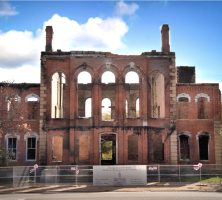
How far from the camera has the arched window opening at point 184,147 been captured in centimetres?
3600

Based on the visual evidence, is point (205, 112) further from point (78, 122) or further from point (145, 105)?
point (78, 122)

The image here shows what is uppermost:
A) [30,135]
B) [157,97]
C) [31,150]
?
[157,97]

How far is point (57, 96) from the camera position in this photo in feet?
125

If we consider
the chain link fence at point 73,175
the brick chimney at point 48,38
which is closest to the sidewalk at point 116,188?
the chain link fence at point 73,175

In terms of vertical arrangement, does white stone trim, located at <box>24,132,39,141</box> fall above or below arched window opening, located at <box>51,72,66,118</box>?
below

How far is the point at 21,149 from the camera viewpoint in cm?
3544

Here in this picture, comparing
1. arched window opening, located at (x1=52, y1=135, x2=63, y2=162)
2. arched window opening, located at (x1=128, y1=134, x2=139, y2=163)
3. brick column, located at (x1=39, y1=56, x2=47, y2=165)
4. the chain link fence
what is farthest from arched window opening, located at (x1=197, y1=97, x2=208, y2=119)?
brick column, located at (x1=39, y1=56, x2=47, y2=165)

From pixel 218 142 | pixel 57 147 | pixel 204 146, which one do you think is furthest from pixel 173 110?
pixel 57 147

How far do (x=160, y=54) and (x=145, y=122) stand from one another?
5.82m

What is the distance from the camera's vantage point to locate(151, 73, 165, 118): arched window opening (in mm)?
35188

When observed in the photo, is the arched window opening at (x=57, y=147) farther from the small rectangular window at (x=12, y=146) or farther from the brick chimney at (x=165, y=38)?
the brick chimney at (x=165, y=38)

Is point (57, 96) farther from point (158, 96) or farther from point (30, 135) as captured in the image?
point (158, 96)

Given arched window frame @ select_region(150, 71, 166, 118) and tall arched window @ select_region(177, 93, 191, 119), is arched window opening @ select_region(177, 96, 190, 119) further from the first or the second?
arched window frame @ select_region(150, 71, 166, 118)

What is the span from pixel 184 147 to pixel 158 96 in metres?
5.30
